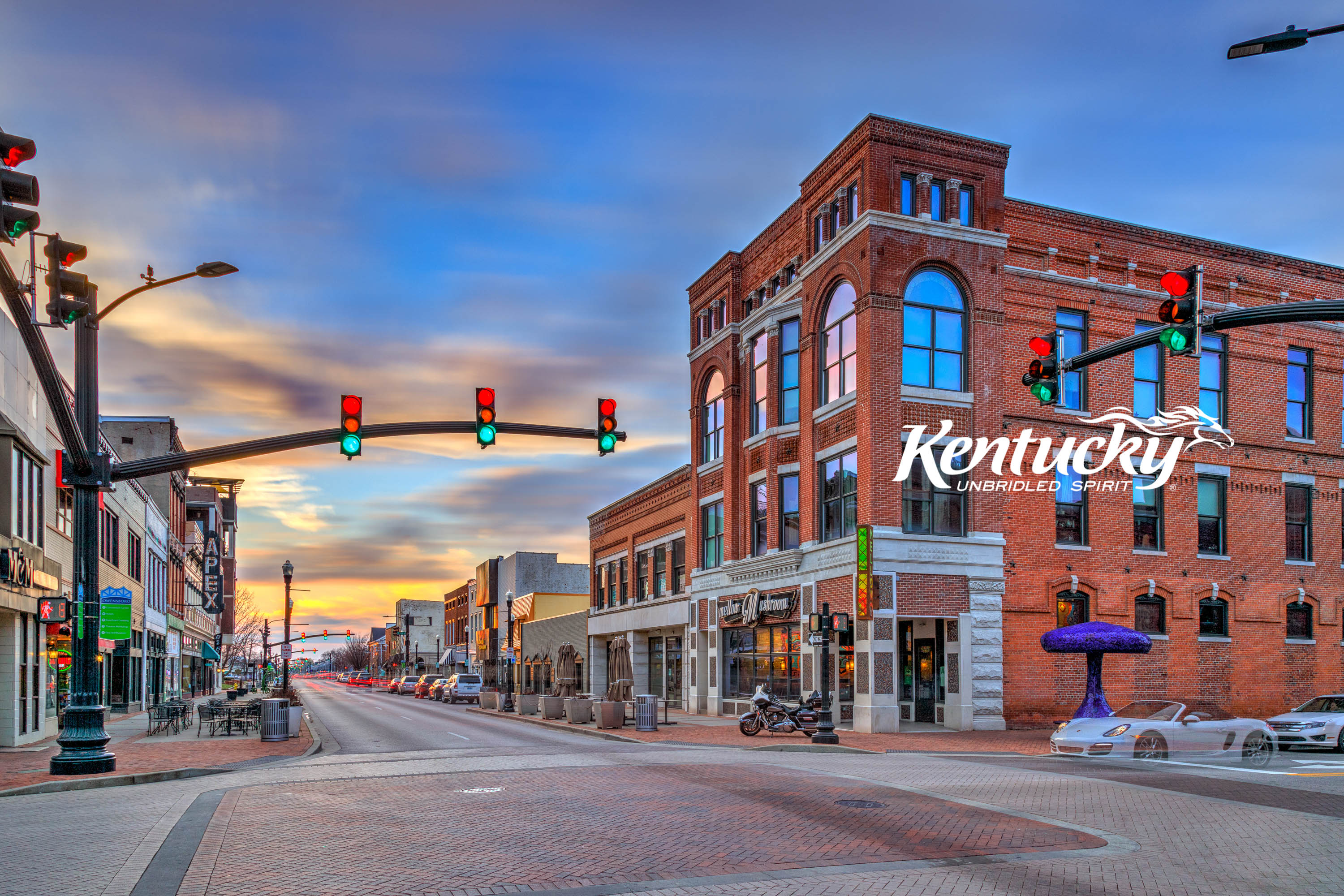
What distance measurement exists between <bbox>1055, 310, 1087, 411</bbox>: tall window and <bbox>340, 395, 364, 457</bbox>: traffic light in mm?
20604

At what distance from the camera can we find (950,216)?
29656mm

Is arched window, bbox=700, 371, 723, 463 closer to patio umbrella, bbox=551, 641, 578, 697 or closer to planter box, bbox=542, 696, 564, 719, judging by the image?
planter box, bbox=542, 696, 564, 719

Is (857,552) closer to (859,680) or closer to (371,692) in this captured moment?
(859,680)

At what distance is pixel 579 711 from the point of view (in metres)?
32.9

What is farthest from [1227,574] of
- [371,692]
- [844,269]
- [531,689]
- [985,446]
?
[371,692]

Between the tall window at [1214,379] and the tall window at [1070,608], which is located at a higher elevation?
the tall window at [1214,379]

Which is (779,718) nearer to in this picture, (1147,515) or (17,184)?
(1147,515)

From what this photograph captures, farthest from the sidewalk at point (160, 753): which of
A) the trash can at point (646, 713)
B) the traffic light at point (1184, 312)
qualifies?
the traffic light at point (1184, 312)

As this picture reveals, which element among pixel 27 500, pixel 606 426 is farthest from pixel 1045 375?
pixel 27 500

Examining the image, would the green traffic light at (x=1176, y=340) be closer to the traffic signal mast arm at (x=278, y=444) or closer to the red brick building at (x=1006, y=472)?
the traffic signal mast arm at (x=278, y=444)

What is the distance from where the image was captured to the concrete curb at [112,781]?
16.6 m

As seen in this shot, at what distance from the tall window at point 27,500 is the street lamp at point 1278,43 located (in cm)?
2458

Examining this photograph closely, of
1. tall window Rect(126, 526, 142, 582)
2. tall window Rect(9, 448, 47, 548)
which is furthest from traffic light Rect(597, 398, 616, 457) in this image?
tall window Rect(126, 526, 142, 582)

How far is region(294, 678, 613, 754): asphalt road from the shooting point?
82.2 feet
